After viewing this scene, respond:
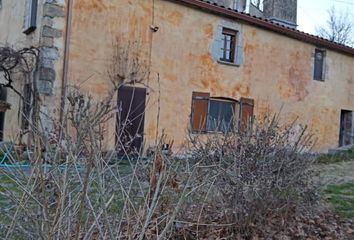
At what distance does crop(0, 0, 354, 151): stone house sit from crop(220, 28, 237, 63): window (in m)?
0.03

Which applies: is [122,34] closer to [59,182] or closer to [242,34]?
[242,34]

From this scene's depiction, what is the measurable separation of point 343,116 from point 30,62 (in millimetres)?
12252

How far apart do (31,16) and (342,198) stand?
8446 mm

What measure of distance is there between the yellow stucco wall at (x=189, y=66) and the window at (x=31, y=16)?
116cm

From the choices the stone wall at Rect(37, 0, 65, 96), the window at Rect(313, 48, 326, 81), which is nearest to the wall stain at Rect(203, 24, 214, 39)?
the stone wall at Rect(37, 0, 65, 96)

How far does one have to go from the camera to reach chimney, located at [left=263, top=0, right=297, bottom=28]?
18469 millimetres

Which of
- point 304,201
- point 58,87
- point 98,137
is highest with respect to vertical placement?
point 58,87

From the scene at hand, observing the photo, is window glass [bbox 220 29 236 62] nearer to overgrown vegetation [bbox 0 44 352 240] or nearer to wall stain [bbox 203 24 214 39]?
wall stain [bbox 203 24 214 39]

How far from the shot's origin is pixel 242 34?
558 inches

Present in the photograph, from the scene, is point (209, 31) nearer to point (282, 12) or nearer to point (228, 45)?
point (228, 45)

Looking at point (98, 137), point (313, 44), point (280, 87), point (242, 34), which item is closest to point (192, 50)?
point (242, 34)

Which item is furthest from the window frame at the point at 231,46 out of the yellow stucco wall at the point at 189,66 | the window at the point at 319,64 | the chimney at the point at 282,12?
the chimney at the point at 282,12

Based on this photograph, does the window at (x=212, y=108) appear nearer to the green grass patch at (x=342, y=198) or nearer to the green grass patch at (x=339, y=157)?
the green grass patch at (x=339, y=157)

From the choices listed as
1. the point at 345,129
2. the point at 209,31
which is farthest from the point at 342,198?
the point at 345,129
